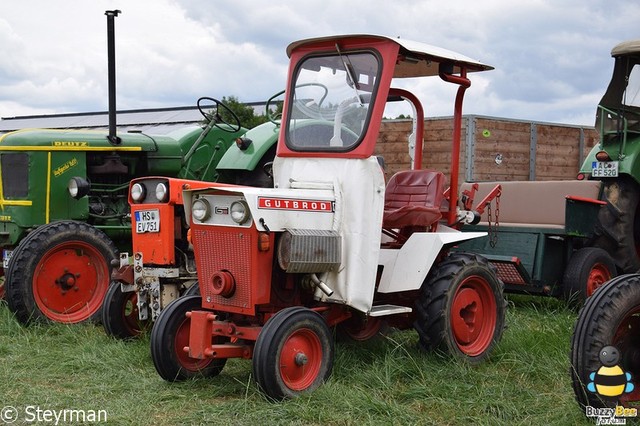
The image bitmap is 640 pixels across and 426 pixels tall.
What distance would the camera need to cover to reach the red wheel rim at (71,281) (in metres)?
6.56

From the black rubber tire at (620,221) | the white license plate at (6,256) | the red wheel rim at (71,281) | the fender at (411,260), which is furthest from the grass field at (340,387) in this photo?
the black rubber tire at (620,221)

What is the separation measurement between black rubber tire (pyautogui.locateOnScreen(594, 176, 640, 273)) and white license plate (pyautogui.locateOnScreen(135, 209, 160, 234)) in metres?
4.00

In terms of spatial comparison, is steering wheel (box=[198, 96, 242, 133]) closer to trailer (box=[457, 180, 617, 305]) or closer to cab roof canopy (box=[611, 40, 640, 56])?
trailer (box=[457, 180, 617, 305])

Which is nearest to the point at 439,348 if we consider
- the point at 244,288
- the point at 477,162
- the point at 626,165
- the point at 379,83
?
the point at 244,288

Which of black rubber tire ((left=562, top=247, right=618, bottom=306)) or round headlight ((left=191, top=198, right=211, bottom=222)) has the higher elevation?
round headlight ((left=191, top=198, right=211, bottom=222))

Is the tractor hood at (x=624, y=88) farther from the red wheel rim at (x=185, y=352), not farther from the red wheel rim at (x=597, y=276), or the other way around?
the red wheel rim at (x=185, y=352)

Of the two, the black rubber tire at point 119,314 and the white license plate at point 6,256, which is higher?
the white license plate at point 6,256

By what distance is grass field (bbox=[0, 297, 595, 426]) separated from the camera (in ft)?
13.4

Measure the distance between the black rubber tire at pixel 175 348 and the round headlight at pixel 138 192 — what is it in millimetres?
1103

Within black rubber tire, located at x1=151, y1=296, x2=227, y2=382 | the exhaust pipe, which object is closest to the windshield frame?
black rubber tire, located at x1=151, y1=296, x2=227, y2=382

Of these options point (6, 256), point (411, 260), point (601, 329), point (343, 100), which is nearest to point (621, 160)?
point (411, 260)
